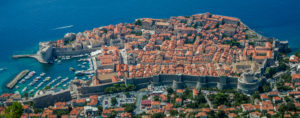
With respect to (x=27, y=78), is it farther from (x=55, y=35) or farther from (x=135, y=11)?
(x=135, y=11)

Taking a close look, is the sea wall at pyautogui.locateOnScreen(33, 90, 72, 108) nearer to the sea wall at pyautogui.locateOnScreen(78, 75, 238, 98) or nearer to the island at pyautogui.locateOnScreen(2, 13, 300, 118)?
the island at pyautogui.locateOnScreen(2, 13, 300, 118)

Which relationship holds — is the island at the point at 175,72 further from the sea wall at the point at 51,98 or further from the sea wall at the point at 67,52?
the sea wall at the point at 67,52

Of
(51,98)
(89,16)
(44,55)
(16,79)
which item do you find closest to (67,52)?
(44,55)

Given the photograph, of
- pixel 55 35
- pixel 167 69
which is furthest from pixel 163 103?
pixel 55 35

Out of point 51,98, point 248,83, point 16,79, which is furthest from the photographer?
point 16,79

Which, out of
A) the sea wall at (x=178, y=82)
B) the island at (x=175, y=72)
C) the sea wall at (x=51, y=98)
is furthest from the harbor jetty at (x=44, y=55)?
the sea wall at (x=178, y=82)

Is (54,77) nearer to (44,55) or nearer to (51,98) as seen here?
(44,55)

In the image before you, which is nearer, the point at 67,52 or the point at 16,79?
the point at 16,79
